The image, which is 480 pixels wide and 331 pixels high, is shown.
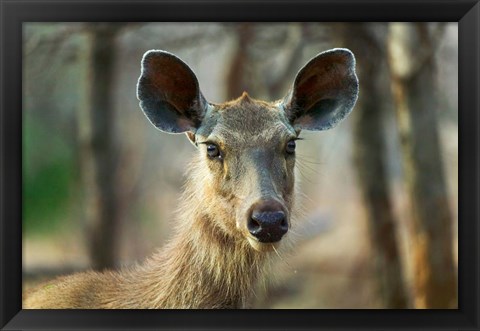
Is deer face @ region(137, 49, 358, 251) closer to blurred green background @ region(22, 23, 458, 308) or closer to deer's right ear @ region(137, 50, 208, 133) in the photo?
deer's right ear @ region(137, 50, 208, 133)

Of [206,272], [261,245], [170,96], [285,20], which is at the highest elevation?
[285,20]

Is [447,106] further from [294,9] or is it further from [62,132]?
[62,132]

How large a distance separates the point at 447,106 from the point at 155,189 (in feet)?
13.3

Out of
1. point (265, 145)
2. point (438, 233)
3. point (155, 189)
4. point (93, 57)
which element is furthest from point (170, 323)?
Answer: point (155, 189)

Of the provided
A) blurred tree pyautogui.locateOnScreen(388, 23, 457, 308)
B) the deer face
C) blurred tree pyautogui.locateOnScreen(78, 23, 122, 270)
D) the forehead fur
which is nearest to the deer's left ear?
the deer face

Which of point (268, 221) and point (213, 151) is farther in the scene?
point (213, 151)

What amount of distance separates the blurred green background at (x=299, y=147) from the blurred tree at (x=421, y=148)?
1 centimetres

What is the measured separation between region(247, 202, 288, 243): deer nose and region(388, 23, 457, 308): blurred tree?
3.66 m

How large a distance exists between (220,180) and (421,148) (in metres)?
3.98

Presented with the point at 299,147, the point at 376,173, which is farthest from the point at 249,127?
the point at 376,173

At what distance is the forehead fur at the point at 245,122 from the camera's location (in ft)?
16.0

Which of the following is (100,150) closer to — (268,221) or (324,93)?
(324,93)

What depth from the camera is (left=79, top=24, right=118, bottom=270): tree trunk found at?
30.9 ft

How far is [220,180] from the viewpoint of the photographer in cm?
486
